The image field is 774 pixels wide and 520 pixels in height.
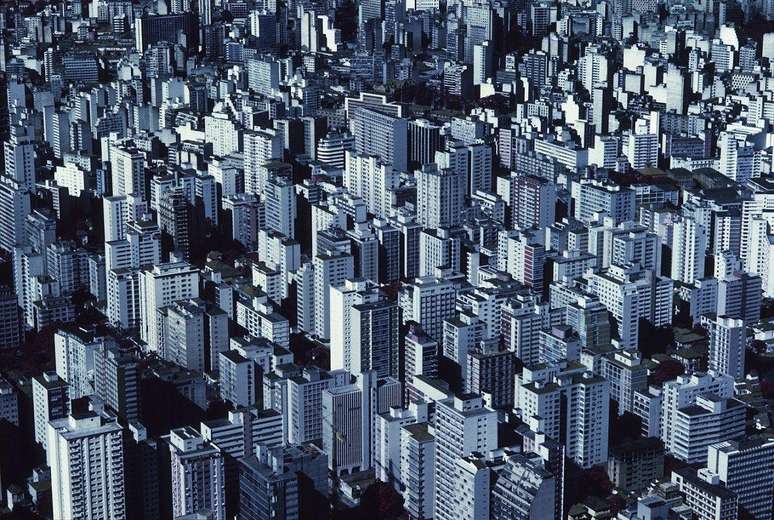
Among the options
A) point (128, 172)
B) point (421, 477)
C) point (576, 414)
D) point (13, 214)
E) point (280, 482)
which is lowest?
point (421, 477)

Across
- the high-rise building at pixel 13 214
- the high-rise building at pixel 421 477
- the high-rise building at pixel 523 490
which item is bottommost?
the high-rise building at pixel 421 477

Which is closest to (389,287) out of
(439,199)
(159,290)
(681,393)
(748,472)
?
(439,199)

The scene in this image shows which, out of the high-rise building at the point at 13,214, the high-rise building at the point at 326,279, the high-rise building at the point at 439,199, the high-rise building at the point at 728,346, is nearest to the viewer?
the high-rise building at the point at 728,346

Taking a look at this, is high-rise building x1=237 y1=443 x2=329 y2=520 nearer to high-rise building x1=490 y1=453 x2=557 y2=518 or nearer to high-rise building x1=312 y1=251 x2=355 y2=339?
high-rise building x1=490 y1=453 x2=557 y2=518

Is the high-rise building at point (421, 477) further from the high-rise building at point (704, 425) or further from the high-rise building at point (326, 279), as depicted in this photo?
the high-rise building at point (326, 279)

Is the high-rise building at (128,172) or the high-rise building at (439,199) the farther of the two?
the high-rise building at (128,172)

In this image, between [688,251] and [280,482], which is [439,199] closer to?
[688,251]

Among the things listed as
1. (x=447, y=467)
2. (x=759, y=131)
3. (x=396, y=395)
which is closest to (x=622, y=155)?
(x=759, y=131)

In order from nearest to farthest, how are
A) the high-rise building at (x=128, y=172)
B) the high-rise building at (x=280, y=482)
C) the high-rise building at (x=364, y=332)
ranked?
the high-rise building at (x=280, y=482)
the high-rise building at (x=364, y=332)
the high-rise building at (x=128, y=172)

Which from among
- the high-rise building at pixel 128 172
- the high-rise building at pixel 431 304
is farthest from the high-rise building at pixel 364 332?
the high-rise building at pixel 128 172

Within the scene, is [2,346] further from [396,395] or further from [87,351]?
[396,395]
